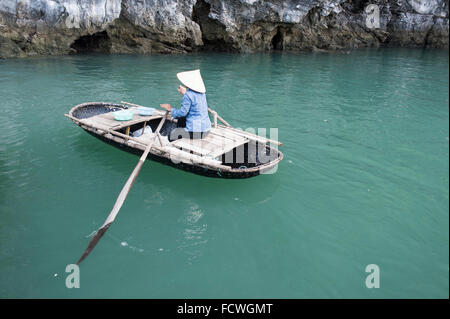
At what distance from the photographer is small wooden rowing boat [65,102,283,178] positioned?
5.28 meters

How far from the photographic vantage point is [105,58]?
16.9 metres

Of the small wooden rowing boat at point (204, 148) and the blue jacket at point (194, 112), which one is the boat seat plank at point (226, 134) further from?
the blue jacket at point (194, 112)

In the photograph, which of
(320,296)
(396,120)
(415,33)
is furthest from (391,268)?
(415,33)

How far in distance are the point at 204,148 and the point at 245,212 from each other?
1.38 metres

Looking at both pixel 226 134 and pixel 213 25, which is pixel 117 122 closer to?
pixel 226 134

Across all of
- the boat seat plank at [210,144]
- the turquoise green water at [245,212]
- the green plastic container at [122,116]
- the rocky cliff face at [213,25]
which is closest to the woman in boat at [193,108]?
the boat seat plank at [210,144]

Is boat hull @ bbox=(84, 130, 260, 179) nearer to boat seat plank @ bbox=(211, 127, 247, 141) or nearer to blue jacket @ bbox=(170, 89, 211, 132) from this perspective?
blue jacket @ bbox=(170, 89, 211, 132)

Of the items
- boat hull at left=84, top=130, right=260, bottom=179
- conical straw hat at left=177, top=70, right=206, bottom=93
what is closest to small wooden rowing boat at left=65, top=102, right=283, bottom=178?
boat hull at left=84, top=130, right=260, bottom=179

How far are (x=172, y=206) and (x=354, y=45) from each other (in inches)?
970

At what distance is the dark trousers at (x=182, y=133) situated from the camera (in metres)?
6.09

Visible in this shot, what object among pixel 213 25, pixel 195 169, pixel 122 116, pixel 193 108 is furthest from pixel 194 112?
pixel 213 25

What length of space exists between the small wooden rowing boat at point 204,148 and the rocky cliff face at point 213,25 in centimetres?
1079

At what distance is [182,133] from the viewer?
6.34 m

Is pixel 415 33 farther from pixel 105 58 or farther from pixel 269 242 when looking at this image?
pixel 269 242
